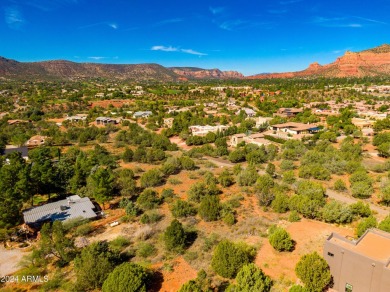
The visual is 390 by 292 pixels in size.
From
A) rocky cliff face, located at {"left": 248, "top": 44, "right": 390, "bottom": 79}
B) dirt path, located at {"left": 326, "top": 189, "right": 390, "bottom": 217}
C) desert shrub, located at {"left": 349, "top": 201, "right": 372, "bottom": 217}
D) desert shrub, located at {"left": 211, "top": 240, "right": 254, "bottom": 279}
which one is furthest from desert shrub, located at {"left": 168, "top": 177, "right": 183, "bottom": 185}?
rocky cliff face, located at {"left": 248, "top": 44, "right": 390, "bottom": 79}

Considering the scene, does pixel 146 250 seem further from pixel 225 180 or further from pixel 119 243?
pixel 225 180

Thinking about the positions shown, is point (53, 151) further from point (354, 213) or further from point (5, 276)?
point (354, 213)

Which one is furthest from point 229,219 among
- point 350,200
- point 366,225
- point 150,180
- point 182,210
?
point 350,200

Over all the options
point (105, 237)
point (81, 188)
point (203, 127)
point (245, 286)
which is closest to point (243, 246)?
point (245, 286)

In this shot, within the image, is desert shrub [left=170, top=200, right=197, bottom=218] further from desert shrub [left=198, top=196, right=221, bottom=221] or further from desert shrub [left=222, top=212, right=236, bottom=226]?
desert shrub [left=222, top=212, right=236, bottom=226]

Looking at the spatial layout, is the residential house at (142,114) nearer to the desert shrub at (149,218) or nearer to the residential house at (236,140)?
the residential house at (236,140)
